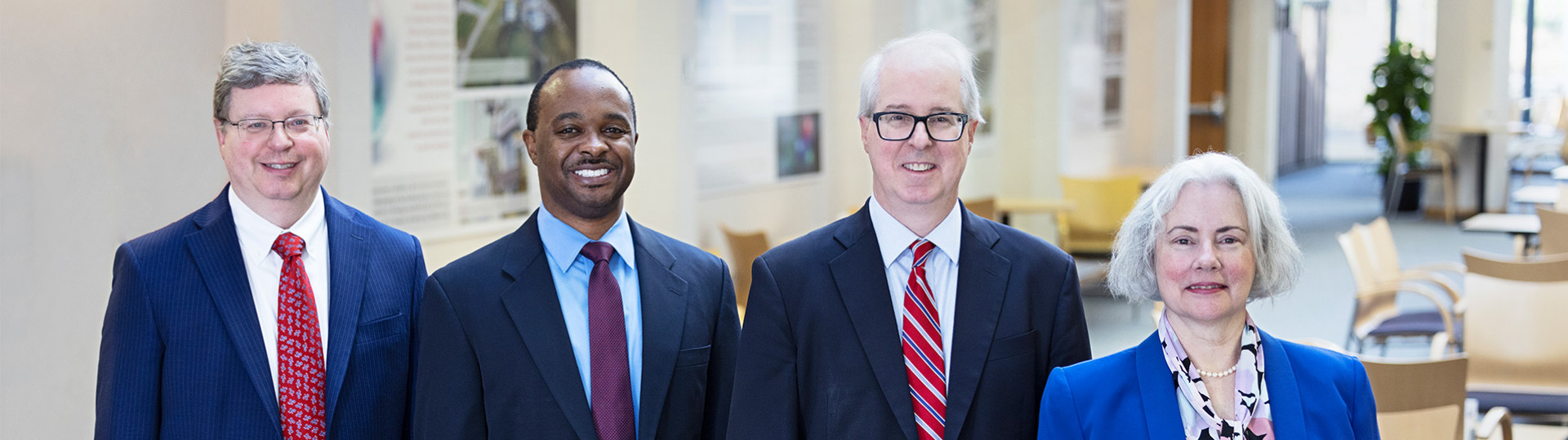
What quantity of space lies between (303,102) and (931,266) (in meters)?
1.10

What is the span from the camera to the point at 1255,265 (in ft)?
6.44

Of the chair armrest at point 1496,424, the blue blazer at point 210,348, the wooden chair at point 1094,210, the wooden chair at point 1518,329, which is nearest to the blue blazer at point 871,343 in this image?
the blue blazer at point 210,348

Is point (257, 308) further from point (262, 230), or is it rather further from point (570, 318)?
point (570, 318)

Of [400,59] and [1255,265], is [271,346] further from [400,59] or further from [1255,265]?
[400,59]

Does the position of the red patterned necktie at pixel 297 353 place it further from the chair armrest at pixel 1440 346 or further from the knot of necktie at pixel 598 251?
the chair armrest at pixel 1440 346

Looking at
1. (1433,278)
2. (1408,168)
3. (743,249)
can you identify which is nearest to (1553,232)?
(1433,278)

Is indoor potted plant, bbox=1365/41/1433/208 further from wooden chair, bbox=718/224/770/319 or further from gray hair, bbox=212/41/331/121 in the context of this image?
gray hair, bbox=212/41/331/121

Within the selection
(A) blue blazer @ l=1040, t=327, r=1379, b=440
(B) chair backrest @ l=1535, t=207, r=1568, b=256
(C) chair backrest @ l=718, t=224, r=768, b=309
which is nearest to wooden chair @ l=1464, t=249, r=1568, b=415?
(B) chair backrest @ l=1535, t=207, r=1568, b=256

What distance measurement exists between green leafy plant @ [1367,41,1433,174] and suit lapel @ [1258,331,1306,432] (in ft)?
52.6

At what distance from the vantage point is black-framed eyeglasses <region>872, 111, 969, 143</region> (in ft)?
6.51

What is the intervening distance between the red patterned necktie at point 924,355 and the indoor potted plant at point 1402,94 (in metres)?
16.1

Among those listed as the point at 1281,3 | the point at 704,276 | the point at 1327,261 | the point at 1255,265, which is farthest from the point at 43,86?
the point at 1281,3

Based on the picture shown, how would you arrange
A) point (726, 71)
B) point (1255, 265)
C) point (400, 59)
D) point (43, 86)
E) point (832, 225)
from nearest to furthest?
point (1255, 265)
point (832, 225)
point (43, 86)
point (400, 59)
point (726, 71)

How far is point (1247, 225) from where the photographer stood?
6.40 ft
